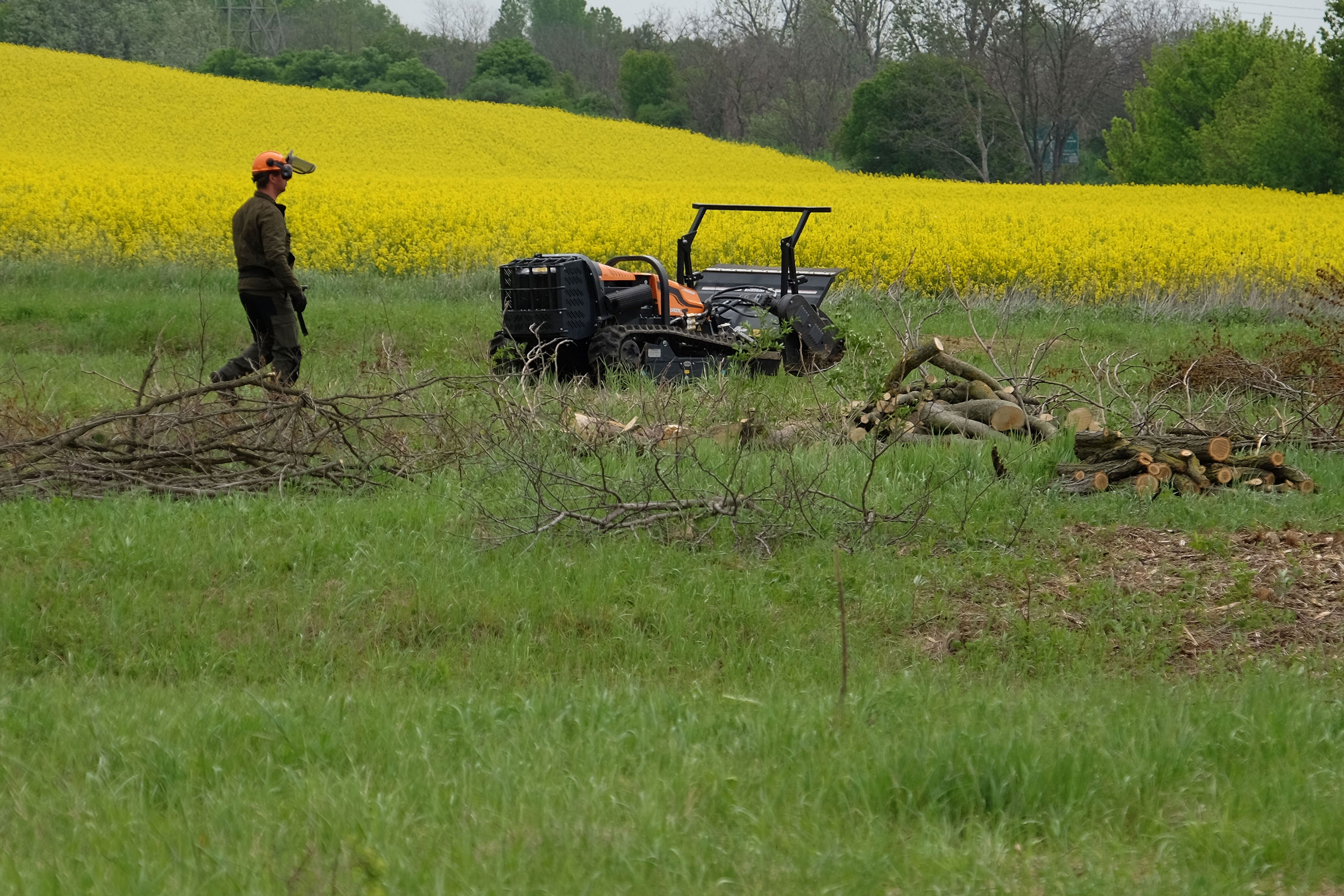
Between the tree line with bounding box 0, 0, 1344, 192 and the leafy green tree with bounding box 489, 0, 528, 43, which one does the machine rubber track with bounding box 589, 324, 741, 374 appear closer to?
the tree line with bounding box 0, 0, 1344, 192

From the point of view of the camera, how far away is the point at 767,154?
46.6 metres

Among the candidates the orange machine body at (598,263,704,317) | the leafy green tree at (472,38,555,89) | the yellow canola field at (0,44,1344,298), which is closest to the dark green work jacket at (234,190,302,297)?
the orange machine body at (598,263,704,317)

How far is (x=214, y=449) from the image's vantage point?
762cm

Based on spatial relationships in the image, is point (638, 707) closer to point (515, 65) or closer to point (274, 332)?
point (274, 332)

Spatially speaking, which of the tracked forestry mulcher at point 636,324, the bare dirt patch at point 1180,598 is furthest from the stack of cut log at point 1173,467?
the tracked forestry mulcher at point 636,324

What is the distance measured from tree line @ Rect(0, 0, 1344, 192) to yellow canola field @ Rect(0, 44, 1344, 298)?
8696mm

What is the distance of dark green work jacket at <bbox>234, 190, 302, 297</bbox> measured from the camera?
32.9 feet

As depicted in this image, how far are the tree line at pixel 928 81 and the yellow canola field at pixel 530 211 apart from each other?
8.70 m

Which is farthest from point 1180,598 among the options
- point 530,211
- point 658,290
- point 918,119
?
point 918,119

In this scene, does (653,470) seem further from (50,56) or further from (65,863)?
(50,56)

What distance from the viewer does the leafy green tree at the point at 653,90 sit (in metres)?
60.4

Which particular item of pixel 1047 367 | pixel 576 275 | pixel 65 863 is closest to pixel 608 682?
pixel 65 863

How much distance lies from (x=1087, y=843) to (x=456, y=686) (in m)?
2.65

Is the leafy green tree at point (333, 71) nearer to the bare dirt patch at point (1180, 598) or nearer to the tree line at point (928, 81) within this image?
the tree line at point (928, 81)
